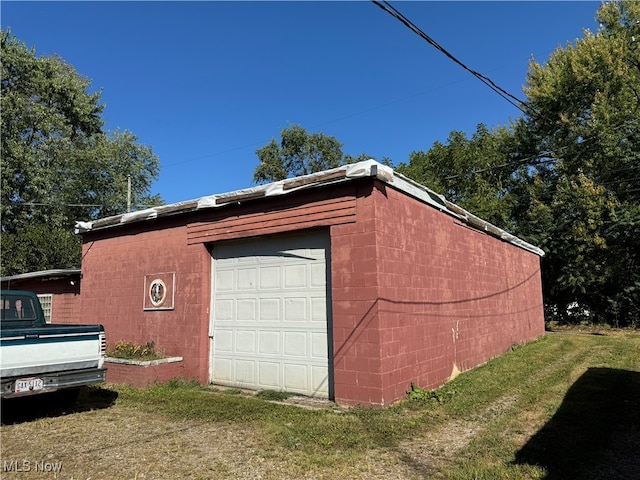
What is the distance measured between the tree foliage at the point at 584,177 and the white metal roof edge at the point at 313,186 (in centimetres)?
1364

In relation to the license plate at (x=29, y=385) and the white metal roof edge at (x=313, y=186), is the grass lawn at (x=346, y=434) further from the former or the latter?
the white metal roof edge at (x=313, y=186)

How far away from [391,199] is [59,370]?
5.67 m

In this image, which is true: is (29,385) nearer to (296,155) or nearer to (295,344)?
(295,344)

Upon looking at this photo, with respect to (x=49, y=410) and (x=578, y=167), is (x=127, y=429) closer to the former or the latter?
(x=49, y=410)

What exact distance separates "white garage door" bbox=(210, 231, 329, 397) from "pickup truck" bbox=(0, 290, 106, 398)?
262 cm

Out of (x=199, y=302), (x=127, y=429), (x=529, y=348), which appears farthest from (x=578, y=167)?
(x=127, y=429)

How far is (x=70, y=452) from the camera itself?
511cm

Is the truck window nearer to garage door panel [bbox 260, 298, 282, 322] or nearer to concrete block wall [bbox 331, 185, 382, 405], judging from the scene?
garage door panel [bbox 260, 298, 282, 322]

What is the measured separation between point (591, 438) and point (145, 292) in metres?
8.94

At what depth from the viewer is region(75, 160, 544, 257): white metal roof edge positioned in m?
7.05

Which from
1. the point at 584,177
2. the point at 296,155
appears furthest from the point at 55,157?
the point at 584,177
